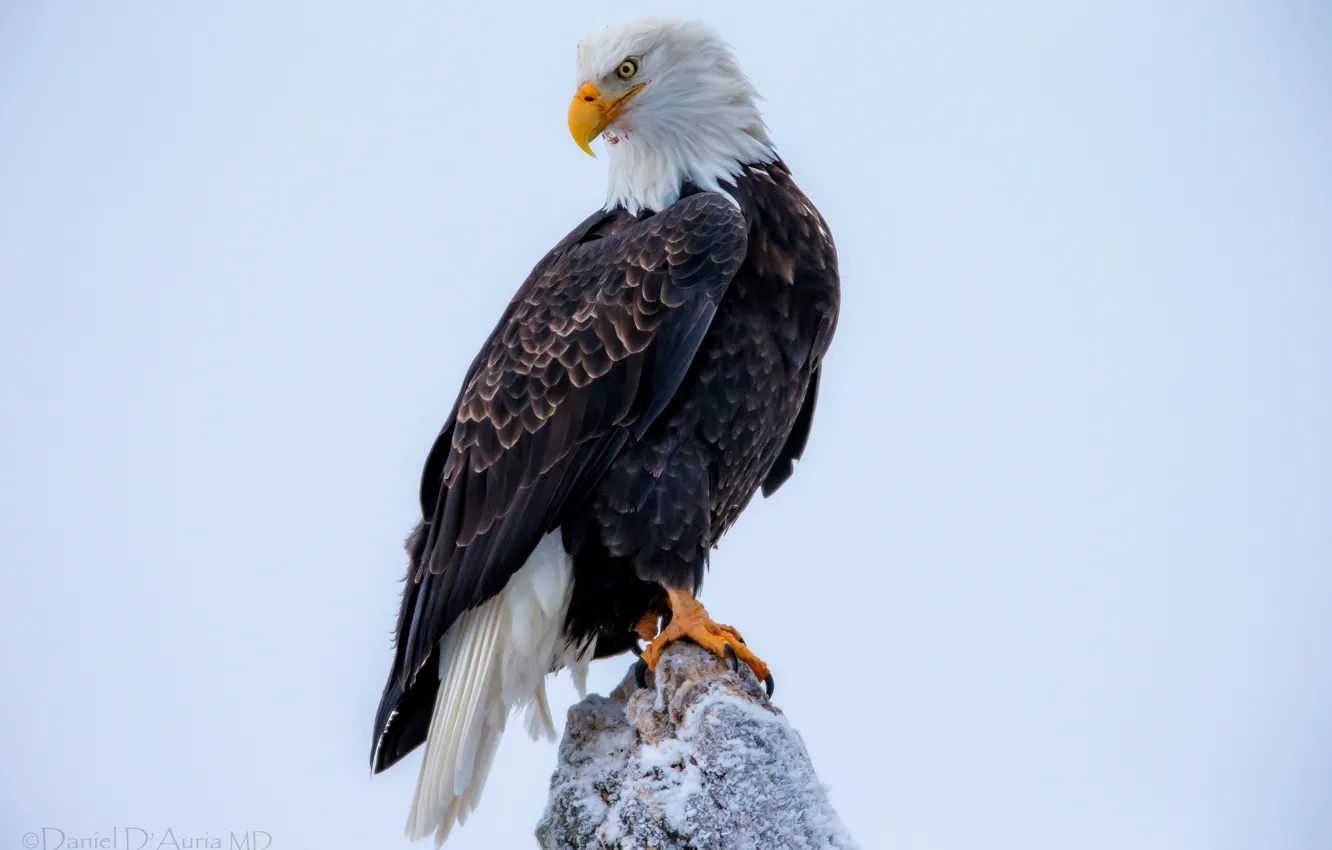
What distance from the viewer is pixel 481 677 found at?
4551mm

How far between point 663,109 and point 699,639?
5.74 ft

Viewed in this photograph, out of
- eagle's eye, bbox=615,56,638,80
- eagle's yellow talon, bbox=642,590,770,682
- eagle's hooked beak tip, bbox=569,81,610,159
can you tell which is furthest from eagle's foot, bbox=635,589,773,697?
eagle's eye, bbox=615,56,638,80

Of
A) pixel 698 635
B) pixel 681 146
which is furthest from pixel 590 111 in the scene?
pixel 698 635

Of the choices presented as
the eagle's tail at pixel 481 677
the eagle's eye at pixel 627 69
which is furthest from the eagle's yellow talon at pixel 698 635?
the eagle's eye at pixel 627 69

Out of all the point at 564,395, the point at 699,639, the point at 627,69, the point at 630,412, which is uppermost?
the point at 627,69

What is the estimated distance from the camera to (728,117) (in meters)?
4.84

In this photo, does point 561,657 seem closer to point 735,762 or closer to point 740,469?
point 740,469

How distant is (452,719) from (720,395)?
4.31 feet

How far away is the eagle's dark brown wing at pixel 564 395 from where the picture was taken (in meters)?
4.42

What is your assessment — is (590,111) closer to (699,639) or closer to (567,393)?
(567,393)

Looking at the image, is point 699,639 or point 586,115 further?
point 586,115

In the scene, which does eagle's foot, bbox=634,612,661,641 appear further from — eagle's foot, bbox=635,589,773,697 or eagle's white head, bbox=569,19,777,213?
eagle's white head, bbox=569,19,777,213

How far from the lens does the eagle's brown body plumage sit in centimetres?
444

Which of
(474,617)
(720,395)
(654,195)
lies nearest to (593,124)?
(654,195)
